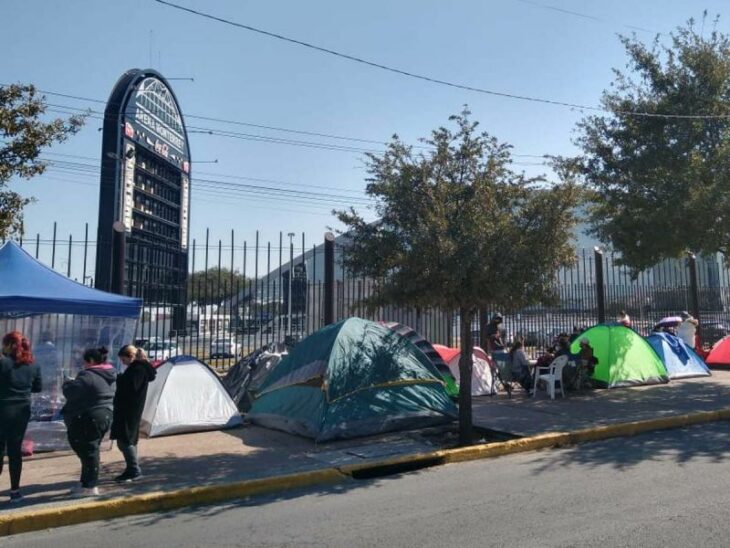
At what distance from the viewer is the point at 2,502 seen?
21.4 feet

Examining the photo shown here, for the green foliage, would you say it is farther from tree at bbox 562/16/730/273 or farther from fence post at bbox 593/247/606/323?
fence post at bbox 593/247/606/323

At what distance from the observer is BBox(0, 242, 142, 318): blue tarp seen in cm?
844

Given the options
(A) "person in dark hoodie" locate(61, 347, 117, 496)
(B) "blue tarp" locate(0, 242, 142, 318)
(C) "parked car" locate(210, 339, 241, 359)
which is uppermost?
(B) "blue tarp" locate(0, 242, 142, 318)

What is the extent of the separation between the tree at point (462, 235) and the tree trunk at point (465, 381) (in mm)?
15

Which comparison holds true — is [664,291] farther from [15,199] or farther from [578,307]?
[15,199]

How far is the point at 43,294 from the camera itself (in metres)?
8.66

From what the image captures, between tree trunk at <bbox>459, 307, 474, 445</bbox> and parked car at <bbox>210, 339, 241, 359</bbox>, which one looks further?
parked car at <bbox>210, 339, 241, 359</bbox>

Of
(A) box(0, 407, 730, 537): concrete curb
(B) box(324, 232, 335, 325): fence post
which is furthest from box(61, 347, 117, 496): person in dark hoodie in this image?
(B) box(324, 232, 335, 325): fence post

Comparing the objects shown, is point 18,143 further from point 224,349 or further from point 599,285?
point 599,285

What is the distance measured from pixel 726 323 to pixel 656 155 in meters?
12.1

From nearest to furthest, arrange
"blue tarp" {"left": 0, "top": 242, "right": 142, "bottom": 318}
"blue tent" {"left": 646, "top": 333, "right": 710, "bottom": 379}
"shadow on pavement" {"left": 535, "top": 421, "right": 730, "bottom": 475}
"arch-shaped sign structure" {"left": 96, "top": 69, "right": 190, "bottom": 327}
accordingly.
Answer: "shadow on pavement" {"left": 535, "top": 421, "right": 730, "bottom": 475}
"blue tarp" {"left": 0, "top": 242, "right": 142, "bottom": 318}
"blue tent" {"left": 646, "top": 333, "right": 710, "bottom": 379}
"arch-shaped sign structure" {"left": 96, "top": 69, "right": 190, "bottom": 327}

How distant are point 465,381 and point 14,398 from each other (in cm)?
596

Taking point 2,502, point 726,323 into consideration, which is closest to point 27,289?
point 2,502

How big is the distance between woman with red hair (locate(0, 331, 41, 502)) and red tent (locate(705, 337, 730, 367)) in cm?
1791
